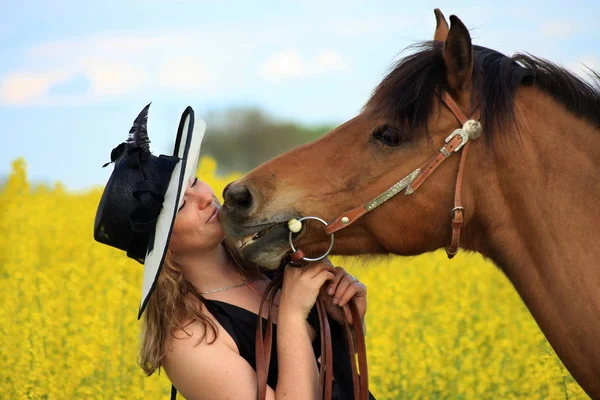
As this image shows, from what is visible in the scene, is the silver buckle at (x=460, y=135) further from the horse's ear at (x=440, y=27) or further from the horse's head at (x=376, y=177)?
the horse's ear at (x=440, y=27)

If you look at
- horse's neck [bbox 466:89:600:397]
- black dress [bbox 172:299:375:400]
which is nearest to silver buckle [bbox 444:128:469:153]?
horse's neck [bbox 466:89:600:397]

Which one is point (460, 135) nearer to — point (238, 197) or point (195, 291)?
point (238, 197)

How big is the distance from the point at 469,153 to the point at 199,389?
1.35 metres

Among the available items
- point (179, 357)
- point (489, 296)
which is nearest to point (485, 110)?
point (179, 357)

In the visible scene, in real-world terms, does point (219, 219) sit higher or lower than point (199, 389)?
higher

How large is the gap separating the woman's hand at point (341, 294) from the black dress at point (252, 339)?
0.31 feet

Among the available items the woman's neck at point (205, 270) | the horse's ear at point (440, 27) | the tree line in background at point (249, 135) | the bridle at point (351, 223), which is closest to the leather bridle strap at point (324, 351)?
the bridle at point (351, 223)

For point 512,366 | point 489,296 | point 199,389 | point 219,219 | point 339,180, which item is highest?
point 339,180

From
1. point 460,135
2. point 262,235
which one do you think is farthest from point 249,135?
point 460,135

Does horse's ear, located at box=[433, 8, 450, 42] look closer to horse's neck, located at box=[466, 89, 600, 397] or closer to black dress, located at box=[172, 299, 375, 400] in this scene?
horse's neck, located at box=[466, 89, 600, 397]

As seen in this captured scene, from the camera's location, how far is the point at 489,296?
7828mm

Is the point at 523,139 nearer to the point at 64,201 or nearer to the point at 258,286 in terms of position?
the point at 258,286

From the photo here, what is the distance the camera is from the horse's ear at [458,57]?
98.6 inches

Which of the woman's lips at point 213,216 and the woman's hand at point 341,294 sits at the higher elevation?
the woman's lips at point 213,216
